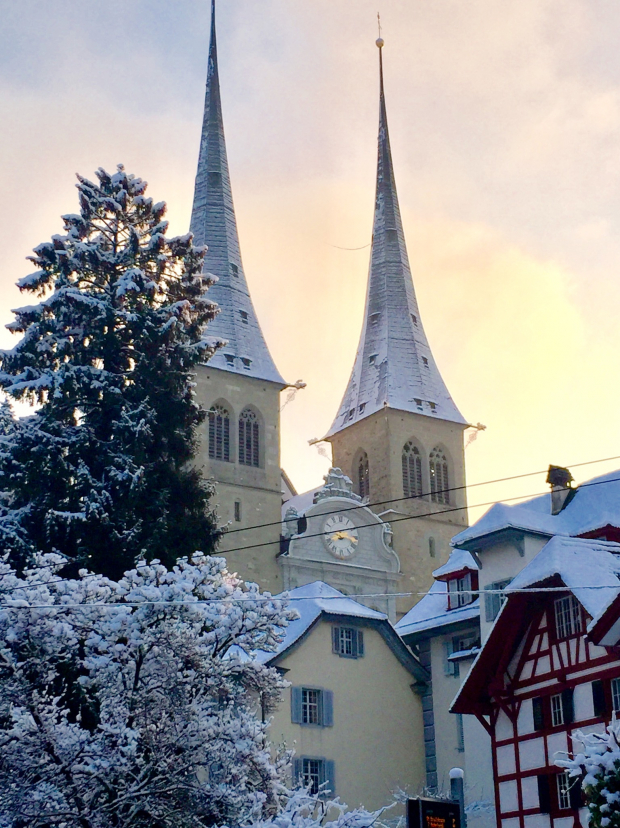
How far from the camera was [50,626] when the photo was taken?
72.0ft

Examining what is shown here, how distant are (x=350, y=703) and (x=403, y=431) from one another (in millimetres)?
42806

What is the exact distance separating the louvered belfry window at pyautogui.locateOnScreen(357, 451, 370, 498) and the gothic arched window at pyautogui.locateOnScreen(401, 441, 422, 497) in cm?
224

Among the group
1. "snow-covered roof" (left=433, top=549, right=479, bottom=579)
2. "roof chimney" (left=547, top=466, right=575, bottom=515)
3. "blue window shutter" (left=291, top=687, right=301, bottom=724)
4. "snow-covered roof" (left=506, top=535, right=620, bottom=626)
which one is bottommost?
"blue window shutter" (left=291, top=687, right=301, bottom=724)

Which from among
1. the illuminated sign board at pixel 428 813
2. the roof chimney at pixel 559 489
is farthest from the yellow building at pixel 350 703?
the illuminated sign board at pixel 428 813

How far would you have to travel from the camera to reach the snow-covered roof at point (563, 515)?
33.2 metres

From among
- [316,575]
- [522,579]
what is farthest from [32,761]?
[316,575]

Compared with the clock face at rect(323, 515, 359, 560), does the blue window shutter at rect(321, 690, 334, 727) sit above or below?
below

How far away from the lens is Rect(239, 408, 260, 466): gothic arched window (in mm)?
72250

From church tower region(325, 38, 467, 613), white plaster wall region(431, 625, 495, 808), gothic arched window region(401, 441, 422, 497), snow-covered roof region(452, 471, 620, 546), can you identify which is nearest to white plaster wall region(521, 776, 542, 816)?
white plaster wall region(431, 625, 495, 808)

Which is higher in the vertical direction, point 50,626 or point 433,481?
point 433,481

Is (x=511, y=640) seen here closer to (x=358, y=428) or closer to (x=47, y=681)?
(x=47, y=681)

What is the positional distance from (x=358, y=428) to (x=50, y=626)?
59.4m

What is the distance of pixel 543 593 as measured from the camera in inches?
1132

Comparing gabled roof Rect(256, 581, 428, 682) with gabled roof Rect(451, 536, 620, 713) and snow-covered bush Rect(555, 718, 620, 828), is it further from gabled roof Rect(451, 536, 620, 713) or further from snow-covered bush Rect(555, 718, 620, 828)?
snow-covered bush Rect(555, 718, 620, 828)
